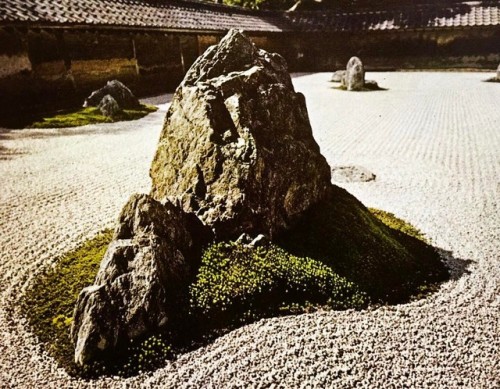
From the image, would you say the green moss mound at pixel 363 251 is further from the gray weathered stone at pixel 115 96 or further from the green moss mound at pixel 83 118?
the gray weathered stone at pixel 115 96

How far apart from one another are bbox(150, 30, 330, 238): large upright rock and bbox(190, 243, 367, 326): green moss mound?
1.09 feet

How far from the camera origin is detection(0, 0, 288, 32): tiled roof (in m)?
13.0

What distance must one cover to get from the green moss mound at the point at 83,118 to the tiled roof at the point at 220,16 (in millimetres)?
3233

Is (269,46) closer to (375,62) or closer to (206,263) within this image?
(375,62)

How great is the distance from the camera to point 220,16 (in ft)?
80.0

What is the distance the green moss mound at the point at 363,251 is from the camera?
4312mm

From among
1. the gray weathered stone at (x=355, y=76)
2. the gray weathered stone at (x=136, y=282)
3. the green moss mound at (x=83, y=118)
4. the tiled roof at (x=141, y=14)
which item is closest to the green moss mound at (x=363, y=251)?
the gray weathered stone at (x=136, y=282)

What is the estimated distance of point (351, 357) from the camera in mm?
3342

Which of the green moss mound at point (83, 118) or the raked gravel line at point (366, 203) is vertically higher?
the green moss mound at point (83, 118)

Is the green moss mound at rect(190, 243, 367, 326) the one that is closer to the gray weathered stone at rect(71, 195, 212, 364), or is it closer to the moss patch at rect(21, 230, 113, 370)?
the gray weathered stone at rect(71, 195, 212, 364)

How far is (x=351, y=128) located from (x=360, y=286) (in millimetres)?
8674

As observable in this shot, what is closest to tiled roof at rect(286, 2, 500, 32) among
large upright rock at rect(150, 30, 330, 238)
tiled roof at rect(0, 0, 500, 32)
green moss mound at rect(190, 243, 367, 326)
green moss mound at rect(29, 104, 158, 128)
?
tiled roof at rect(0, 0, 500, 32)

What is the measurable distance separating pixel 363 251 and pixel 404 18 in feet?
91.2

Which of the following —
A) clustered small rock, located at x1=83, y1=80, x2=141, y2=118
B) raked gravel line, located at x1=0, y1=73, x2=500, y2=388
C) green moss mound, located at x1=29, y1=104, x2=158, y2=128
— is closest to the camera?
raked gravel line, located at x1=0, y1=73, x2=500, y2=388
